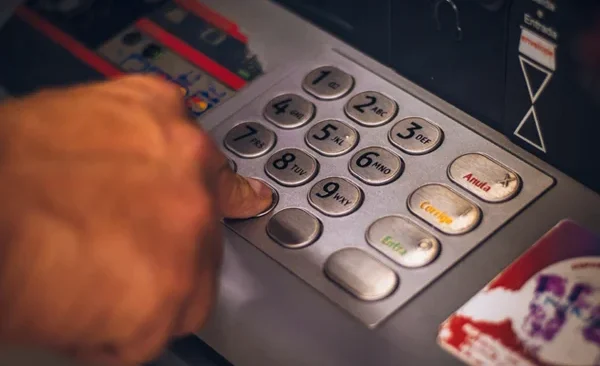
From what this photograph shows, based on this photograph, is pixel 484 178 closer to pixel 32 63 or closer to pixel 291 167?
pixel 291 167

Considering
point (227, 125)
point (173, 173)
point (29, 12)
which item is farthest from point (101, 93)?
point (29, 12)

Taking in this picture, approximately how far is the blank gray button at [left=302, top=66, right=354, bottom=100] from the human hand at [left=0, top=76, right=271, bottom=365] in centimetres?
30

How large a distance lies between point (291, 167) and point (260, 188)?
0.17 ft

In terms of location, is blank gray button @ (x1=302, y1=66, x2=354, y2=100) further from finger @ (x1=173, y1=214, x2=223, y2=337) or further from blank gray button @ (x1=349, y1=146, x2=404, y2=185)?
finger @ (x1=173, y1=214, x2=223, y2=337)

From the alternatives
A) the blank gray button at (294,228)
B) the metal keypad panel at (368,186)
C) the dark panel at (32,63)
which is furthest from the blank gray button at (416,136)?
the dark panel at (32,63)

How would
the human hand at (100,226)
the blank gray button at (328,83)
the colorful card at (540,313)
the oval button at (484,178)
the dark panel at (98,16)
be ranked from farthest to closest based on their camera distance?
the dark panel at (98,16) → the blank gray button at (328,83) → the oval button at (484,178) → the colorful card at (540,313) → the human hand at (100,226)

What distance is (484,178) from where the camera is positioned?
2.56ft

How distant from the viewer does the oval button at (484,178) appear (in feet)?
2.52

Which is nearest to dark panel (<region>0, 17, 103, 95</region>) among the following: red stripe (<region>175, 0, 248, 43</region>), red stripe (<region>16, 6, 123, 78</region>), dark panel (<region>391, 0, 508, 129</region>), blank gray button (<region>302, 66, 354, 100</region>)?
red stripe (<region>16, 6, 123, 78</region>)

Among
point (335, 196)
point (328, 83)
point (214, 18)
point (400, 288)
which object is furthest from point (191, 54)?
point (400, 288)

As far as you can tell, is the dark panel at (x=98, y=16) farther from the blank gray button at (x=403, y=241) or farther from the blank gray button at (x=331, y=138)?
the blank gray button at (x=403, y=241)

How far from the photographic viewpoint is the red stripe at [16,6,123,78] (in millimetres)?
959

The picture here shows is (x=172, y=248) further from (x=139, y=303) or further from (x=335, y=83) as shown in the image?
(x=335, y=83)

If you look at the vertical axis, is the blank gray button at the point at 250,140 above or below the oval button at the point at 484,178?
below
